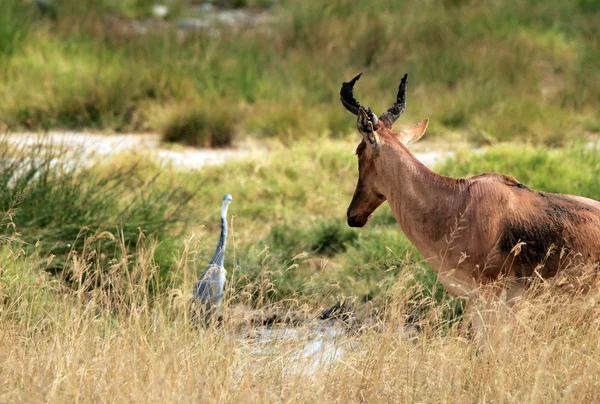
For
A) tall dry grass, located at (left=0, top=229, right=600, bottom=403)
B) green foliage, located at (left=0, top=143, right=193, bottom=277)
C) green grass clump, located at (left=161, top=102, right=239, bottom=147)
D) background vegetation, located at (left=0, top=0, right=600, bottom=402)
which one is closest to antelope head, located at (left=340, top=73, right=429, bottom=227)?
background vegetation, located at (left=0, top=0, right=600, bottom=402)

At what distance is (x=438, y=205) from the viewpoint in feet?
17.5

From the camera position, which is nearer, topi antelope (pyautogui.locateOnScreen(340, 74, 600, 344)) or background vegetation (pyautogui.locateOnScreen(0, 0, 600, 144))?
topi antelope (pyautogui.locateOnScreen(340, 74, 600, 344))

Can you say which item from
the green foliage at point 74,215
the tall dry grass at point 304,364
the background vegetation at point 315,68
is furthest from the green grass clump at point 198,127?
the tall dry grass at point 304,364

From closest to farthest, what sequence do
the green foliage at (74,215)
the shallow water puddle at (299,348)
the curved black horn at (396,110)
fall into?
the shallow water puddle at (299,348), the curved black horn at (396,110), the green foliage at (74,215)

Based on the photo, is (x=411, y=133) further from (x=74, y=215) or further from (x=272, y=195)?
(x=272, y=195)

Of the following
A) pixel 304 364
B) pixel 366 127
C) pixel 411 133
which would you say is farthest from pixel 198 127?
pixel 304 364

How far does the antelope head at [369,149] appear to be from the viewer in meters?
5.33

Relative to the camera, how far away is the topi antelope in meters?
5.14

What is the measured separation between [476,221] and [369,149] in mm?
678

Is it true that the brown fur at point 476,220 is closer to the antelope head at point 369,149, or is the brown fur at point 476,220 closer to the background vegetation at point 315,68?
the antelope head at point 369,149

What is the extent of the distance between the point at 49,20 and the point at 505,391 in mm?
12837

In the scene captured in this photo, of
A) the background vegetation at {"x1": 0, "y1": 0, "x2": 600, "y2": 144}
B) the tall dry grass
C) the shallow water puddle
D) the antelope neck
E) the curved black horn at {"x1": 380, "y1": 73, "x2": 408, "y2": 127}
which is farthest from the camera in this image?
the background vegetation at {"x1": 0, "y1": 0, "x2": 600, "y2": 144}

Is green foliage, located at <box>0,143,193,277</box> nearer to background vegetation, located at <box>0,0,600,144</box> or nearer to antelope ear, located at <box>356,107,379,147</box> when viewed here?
antelope ear, located at <box>356,107,379,147</box>

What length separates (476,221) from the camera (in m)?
5.21
